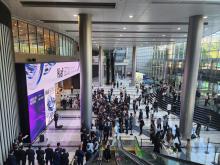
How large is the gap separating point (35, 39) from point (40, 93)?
14.6 ft

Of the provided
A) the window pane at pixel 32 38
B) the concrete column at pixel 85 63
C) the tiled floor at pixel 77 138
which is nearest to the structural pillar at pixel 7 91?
the tiled floor at pixel 77 138

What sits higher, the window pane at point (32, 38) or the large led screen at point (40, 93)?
the window pane at point (32, 38)

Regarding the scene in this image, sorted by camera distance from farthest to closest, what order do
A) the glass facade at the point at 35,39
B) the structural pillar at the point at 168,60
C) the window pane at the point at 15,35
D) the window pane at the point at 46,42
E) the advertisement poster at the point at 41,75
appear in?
the structural pillar at the point at 168,60 → the window pane at the point at 46,42 → the glass facade at the point at 35,39 → the window pane at the point at 15,35 → the advertisement poster at the point at 41,75

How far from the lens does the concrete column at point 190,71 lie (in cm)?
1194

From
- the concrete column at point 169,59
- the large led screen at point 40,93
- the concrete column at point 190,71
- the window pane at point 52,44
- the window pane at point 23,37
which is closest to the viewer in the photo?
the large led screen at point 40,93

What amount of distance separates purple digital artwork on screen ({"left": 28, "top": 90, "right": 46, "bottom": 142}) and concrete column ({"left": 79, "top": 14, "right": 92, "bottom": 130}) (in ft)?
9.17

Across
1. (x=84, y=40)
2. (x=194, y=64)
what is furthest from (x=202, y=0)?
(x=84, y=40)

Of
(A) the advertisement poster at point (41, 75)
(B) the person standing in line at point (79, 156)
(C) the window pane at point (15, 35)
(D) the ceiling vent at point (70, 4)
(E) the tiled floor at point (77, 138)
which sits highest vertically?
(D) the ceiling vent at point (70, 4)

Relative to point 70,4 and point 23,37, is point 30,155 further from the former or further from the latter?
point 23,37

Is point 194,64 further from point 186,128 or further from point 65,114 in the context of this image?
point 65,114

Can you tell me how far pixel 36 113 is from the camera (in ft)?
41.0

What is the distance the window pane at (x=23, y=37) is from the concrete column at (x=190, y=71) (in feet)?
32.4

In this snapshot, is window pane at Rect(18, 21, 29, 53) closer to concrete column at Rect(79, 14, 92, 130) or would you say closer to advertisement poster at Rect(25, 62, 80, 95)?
advertisement poster at Rect(25, 62, 80, 95)

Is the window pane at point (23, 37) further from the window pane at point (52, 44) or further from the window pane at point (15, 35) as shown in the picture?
the window pane at point (52, 44)
